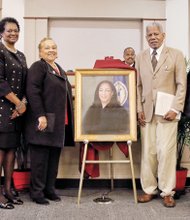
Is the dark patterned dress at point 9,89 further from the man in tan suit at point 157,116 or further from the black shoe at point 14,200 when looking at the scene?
the man in tan suit at point 157,116

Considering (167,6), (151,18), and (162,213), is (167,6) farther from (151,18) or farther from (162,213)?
(162,213)

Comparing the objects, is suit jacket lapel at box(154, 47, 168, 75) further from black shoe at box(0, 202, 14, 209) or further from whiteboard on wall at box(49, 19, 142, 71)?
whiteboard on wall at box(49, 19, 142, 71)

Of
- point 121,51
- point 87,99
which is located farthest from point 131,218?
point 121,51

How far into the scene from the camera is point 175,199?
3041 millimetres

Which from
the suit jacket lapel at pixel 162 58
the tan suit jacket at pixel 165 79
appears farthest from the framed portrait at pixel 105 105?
the suit jacket lapel at pixel 162 58

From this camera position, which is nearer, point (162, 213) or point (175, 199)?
point (162, 213)

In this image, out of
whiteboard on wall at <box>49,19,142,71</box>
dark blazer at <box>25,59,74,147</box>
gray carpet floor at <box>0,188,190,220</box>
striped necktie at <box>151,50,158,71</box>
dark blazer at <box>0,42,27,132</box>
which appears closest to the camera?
gray carpet floor at <box>0,188,190,220</box>

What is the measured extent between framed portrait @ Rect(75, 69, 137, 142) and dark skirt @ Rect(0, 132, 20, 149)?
479 mm

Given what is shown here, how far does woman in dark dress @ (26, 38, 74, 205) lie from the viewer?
9.05 ft

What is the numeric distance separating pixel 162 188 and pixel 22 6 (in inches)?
132

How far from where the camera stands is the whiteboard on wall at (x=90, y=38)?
521cm

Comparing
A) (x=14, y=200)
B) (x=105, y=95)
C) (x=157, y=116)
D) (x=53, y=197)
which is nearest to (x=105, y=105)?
(x=105, y=95)

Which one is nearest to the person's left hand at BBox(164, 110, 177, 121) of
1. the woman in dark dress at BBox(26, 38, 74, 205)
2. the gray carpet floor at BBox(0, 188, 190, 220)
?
the gray carpet floor at BBox(0, 188, 190, 220)

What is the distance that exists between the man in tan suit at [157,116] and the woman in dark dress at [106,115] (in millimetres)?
152
